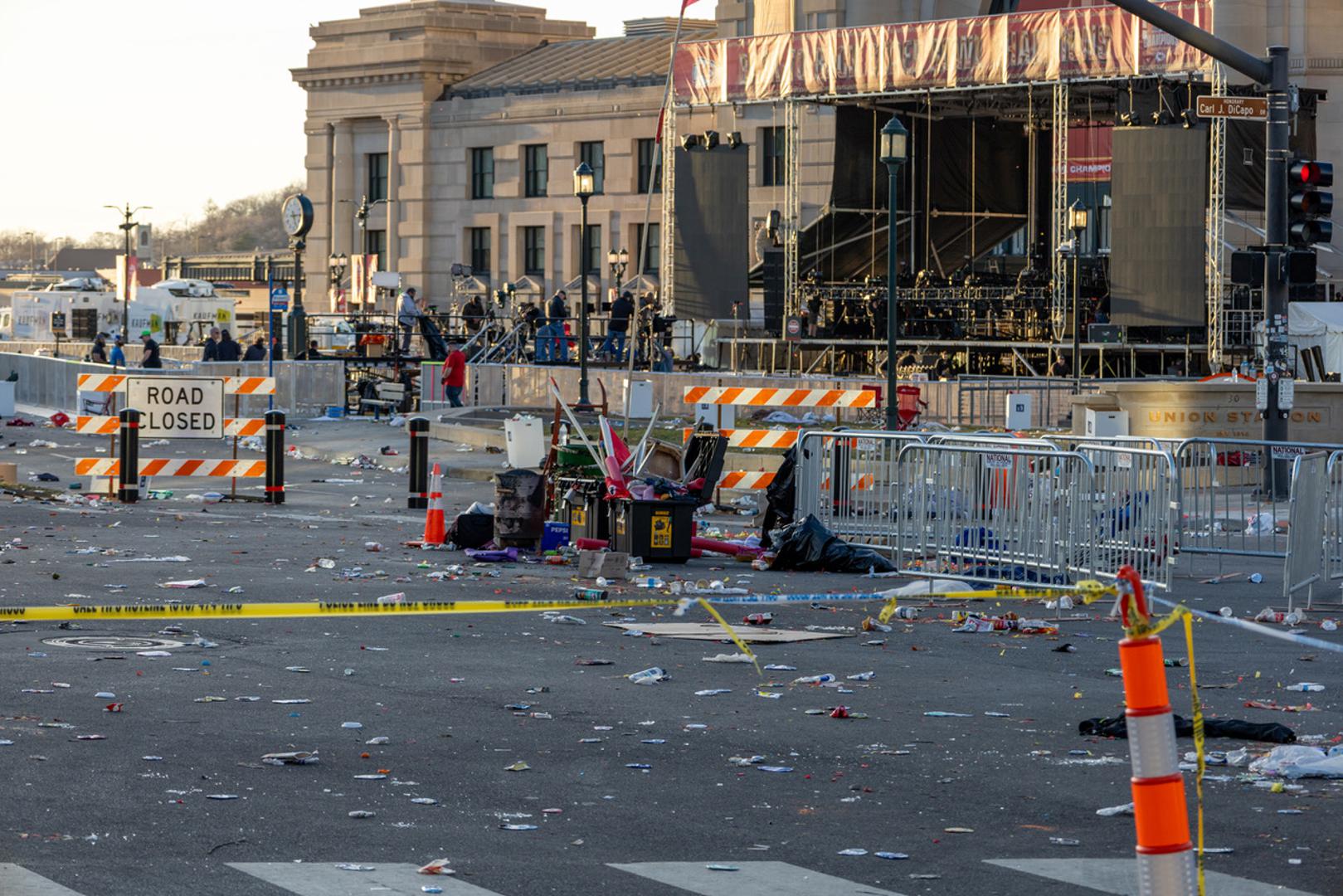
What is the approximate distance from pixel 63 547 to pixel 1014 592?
823cm

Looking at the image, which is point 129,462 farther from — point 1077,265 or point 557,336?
point 557,336

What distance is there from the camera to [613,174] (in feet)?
235

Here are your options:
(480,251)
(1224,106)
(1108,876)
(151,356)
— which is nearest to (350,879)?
(1108,876)

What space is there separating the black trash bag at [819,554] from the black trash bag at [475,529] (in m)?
2.64

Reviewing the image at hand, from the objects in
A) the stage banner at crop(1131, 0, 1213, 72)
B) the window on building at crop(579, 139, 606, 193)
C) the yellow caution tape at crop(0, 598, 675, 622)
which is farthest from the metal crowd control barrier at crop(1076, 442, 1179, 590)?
the window on building at crop(579, 139, 606, 193)

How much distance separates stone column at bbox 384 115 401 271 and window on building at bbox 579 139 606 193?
27.8 ft

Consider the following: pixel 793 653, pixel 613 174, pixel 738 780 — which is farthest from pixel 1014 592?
pixel 613 174

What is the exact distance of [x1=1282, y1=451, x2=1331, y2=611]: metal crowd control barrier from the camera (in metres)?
14.6

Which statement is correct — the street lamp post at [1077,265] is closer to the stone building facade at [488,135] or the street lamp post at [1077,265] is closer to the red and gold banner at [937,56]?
the red and gold banner at [937,56]

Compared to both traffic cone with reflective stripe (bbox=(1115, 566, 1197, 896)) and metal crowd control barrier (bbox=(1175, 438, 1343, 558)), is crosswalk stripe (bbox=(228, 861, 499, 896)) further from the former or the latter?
metal crowd control barrier (bbox=(1175, 438, 1343, 558))

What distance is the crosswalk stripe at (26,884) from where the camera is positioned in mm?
6344

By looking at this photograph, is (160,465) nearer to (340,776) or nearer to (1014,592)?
(1014,592)

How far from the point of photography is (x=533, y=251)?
2943 inches

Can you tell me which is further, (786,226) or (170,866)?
(786,226)
